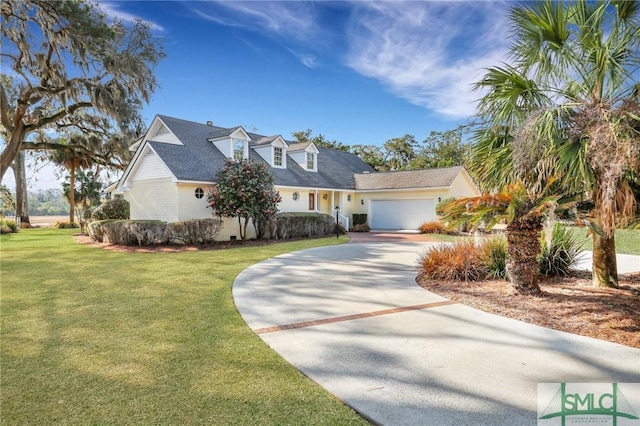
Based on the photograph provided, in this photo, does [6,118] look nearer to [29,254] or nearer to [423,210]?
[29,254]

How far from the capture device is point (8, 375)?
3.32m

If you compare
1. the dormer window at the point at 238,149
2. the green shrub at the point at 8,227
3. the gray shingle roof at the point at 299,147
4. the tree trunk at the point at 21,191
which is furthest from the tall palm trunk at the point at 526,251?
the tree trunk at the point at 21,191

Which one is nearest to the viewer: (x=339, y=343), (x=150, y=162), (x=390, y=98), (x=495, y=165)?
(x=339, y=343)

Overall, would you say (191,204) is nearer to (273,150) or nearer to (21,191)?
(273,150)

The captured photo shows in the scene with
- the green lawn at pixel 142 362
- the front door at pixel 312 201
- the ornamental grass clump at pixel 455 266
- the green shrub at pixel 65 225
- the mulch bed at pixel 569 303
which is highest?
the front door at pixel 312 201

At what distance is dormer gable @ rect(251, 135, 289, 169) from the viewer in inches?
803

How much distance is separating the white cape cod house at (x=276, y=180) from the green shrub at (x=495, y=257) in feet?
39.0

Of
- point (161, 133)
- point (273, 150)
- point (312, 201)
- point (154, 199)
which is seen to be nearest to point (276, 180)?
point (273, 150)

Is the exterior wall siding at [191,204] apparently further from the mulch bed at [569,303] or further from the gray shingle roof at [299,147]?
the mulch bed at [569,303]

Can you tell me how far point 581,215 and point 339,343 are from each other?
4903 mm

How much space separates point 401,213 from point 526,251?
666 inches

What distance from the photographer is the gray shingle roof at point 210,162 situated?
51.4ft

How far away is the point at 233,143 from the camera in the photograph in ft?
60.6

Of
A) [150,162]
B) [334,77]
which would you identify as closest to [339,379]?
[334,77]
